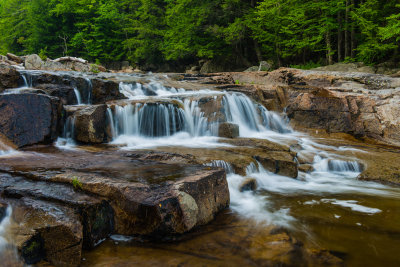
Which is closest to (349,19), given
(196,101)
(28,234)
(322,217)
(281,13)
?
(281,13)

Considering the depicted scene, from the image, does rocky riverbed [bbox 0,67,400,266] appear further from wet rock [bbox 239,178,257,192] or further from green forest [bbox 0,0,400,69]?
green forest [bbox 0,0,400,69]

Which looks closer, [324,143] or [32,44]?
[324,143]

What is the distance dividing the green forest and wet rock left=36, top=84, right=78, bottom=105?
12762mm

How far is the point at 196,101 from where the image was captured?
28.2ft

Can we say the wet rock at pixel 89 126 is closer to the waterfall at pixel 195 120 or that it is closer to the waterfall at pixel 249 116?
the waterfall at pixel 195 120

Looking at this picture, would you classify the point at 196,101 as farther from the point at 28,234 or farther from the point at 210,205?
the point at 28,234

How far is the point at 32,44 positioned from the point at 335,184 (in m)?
33.1

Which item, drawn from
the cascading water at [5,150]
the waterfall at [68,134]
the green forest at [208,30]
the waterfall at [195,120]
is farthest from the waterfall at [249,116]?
the green forest at [208,30]

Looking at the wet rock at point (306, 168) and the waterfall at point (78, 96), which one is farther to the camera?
the waterfall at point (78, 96)

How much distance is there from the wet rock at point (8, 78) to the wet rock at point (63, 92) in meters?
0.69

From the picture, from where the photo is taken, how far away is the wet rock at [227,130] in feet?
24.6

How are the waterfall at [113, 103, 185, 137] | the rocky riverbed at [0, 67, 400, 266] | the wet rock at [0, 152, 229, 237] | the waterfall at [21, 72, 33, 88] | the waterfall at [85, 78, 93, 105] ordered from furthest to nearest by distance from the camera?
the waterfall at [85, 78, 93, 105] → the waterfall at [21, 72, 33, 88] → the waterfall at [113, 103, 185, 137] → the wet rock at [0, 152, 229, 237] → the rocky riverbed at [0, 67, 400, 266]

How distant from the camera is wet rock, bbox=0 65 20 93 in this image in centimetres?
765

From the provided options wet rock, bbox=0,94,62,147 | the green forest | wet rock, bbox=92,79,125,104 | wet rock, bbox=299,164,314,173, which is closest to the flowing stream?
wet rock, bbox=299,164,314,173
